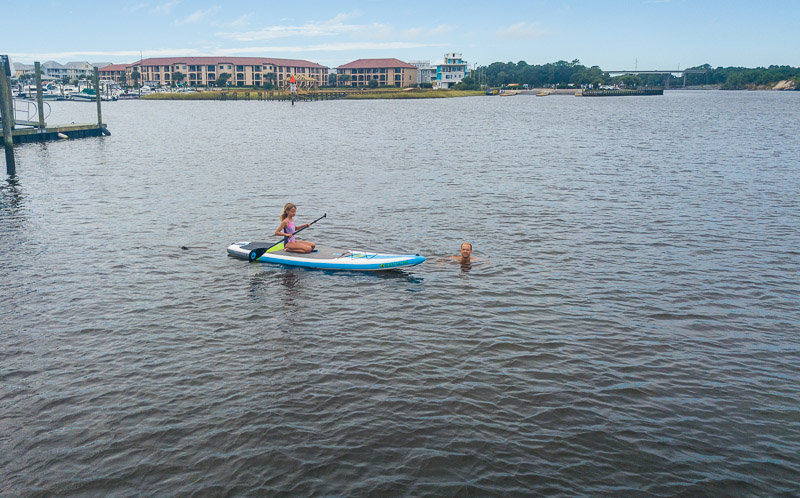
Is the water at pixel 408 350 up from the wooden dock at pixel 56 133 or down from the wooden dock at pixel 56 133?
down

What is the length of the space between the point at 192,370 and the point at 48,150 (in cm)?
4715

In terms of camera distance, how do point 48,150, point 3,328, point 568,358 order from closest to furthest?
point 568,358
point 3,328
point 48,150

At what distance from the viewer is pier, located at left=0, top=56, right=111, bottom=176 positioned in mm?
35562

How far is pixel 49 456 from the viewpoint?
9.33 m

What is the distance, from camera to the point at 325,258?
18.6m

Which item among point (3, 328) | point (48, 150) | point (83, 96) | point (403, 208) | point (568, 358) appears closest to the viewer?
point (568, 358)

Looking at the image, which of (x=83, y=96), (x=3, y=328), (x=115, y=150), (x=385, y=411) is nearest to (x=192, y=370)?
(x=385, y=411)

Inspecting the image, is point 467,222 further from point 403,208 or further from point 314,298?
point 314,298

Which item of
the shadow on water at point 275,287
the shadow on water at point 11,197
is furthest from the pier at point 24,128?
the shadow on water at point 275,287

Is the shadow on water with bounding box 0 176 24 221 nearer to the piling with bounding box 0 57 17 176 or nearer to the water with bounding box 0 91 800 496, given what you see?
the water with bounding box 0 91 800 496

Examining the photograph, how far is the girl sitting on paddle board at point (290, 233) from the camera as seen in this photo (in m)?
19.0

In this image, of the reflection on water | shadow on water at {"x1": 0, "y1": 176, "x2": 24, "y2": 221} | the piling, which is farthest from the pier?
the reflection on water

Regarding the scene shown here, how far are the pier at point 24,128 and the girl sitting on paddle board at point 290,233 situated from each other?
25141 mm

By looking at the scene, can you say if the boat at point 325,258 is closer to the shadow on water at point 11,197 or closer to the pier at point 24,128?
the shadow on water at point 11,197
